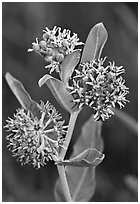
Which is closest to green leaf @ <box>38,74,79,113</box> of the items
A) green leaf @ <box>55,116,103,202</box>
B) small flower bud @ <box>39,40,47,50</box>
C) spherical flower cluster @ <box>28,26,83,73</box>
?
spherical flower cluster @ <box>28,26,83,73</box>

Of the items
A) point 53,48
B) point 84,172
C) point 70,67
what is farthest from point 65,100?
point 84,172

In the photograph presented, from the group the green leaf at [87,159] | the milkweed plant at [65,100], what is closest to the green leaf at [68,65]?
the milkweed plant at [65,100]

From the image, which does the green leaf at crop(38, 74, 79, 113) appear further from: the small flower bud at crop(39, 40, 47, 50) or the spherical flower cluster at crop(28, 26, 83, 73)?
the small flower bud at crop(39, 40, 47, 50)

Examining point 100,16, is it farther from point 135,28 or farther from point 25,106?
point 25,106

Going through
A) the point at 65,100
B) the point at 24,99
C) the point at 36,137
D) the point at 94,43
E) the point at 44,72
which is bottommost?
the point at 36,137

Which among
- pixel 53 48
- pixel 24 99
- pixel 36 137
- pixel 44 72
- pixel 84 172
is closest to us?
pixel 36 137

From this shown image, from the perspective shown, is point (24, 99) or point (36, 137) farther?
point (24, 99)

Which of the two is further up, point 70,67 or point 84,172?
point 70,67

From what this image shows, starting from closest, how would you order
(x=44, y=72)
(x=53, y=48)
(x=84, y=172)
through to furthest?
1. (x=53, y=48)
2. (x=84, y=172)
3. (x=44, y=72)

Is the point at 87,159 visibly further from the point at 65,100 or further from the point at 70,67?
the point at 70,67
